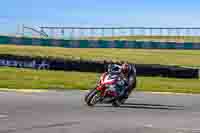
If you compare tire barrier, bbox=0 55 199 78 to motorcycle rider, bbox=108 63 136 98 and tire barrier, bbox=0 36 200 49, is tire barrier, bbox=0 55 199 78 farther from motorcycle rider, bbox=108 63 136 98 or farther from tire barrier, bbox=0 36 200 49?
tire barrier, bbox=0 36 200 49

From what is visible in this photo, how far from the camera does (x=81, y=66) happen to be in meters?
30.2

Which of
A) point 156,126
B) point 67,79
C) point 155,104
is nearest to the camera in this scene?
point 156,126

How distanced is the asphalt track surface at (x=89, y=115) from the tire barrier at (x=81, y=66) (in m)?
10.4

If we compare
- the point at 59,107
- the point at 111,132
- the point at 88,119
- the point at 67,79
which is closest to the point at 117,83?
the point at 59,107

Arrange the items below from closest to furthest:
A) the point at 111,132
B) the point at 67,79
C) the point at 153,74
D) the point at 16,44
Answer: the point at 111,132 < the point at 67,79 < the point at 153,74 < the point at 16,44

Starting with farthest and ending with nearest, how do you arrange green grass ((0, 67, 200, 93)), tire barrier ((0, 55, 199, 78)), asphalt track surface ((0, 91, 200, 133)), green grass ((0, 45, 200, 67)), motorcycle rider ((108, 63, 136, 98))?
green grass ((0, 45, 200, 67)) < tire barrier ((0, 55, 199, 78)) < green grass ((0, 67, 200, 93)) < motorcycle rider ((108, 63, 136, 98)) < asphalt track surface ((0, 91, 200, 133))

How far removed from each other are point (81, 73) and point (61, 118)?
1672cm

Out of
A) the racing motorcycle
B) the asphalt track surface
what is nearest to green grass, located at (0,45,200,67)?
the asphalt track surface

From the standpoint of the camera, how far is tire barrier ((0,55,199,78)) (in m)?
29.7

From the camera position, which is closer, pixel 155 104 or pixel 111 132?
pixel 111 132

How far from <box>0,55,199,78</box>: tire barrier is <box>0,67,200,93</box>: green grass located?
1.67ft

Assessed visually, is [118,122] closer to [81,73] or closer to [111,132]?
[111,132]

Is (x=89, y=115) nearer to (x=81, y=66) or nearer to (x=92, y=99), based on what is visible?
(x=92, y=99)

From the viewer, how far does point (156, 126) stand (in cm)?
1268
